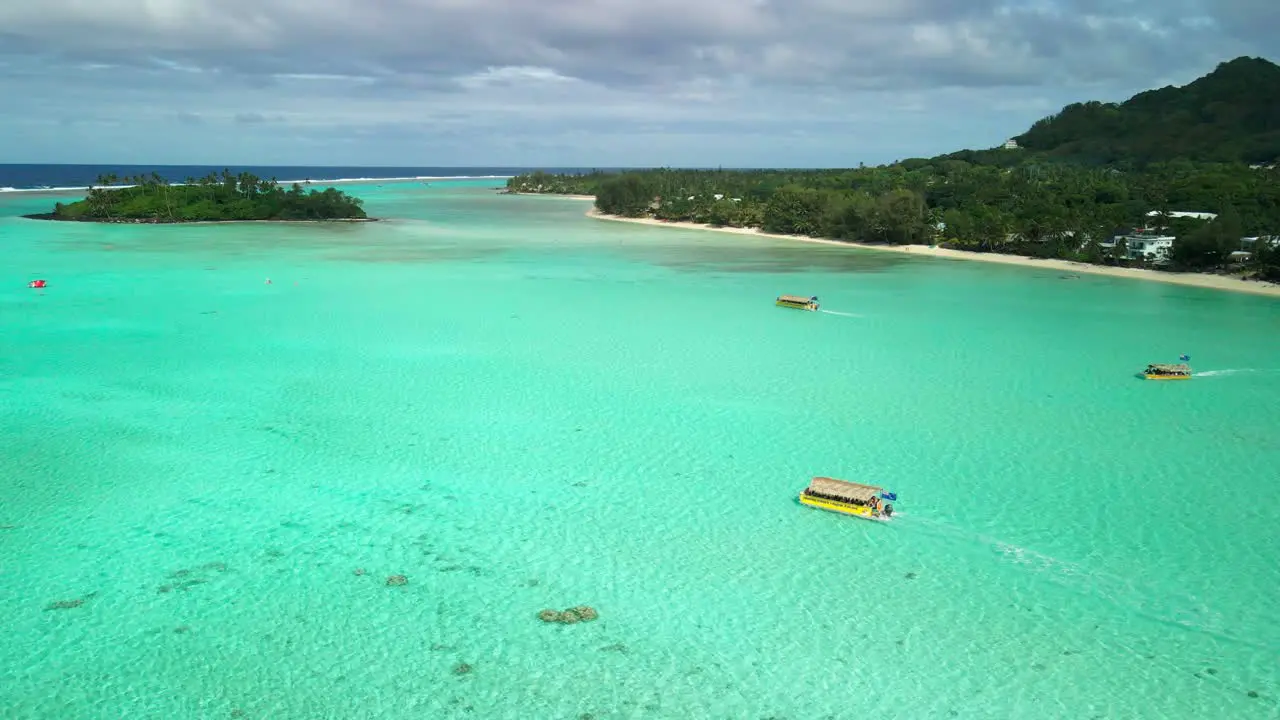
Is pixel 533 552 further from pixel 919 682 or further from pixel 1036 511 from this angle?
pixel 1036 511

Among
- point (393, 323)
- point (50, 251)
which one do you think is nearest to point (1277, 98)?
point (393, 323)

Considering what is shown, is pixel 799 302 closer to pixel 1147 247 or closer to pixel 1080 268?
pixel 1080 268

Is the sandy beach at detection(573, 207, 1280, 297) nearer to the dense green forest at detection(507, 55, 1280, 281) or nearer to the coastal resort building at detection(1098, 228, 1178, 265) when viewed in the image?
the dense green forest at detection(507, 55, 1280, 281)

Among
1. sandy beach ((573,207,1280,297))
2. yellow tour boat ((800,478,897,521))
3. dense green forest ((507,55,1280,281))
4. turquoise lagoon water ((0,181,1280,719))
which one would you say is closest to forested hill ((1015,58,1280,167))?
dense green forest ((507,55,1280,281))

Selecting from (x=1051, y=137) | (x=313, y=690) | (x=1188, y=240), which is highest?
(x=1051, y=137)

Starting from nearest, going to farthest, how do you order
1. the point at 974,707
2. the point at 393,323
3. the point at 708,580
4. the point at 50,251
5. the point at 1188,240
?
the point at 974,707, the point at 708,580, the point at 393,323, the point at 1188,240, the point at 50,251

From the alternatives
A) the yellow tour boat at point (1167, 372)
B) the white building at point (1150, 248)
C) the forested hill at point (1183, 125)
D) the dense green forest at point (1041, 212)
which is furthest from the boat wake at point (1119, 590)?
the forested hill at point (1183, 125)

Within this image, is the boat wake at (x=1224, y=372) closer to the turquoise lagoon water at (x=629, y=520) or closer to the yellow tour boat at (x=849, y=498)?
the turquoise lagoon water at (x=629, y=520)
